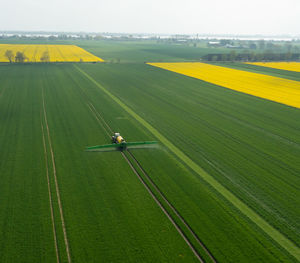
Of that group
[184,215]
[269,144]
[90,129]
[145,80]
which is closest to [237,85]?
[145,80]

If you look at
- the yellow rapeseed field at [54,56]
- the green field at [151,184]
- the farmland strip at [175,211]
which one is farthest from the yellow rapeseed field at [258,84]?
the yellow rapeseed field at [54,56]

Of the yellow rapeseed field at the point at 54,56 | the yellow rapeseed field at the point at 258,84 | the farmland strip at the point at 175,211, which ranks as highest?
the yellow rapeseed field at the point at 54,56

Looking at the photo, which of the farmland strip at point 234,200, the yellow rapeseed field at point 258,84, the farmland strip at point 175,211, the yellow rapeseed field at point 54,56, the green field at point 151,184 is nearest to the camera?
the farmland strip at point 175,211

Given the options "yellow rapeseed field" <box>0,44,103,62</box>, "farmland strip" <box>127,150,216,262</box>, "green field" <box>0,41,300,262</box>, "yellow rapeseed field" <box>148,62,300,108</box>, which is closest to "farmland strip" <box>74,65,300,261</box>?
"green field" <box>0,41,300,262</box>

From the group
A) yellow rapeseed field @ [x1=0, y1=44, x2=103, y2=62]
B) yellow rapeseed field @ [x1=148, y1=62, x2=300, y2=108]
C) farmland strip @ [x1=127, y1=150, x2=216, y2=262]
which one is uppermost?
yellow rapeseed field @ [x1=0, y1=44, x2=103, y2=62]

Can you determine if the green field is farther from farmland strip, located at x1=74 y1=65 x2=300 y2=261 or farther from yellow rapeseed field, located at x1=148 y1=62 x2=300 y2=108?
yellow rapeseed field, located at x1=148 y1=62 x2=300 y2=108

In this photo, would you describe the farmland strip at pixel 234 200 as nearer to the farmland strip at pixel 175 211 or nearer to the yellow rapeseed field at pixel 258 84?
the farmland strip at pixel 175 211

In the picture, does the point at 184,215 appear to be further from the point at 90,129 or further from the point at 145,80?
the point at 145,80

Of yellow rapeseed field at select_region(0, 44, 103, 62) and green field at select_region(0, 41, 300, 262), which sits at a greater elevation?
yellow rapeseed field at select_region(0, 44, 103, 62)

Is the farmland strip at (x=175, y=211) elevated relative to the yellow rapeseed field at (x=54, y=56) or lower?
lower

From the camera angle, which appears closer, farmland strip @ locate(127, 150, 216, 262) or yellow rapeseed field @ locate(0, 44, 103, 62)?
farmland strip @ locate(127, 150, 216, 262)
